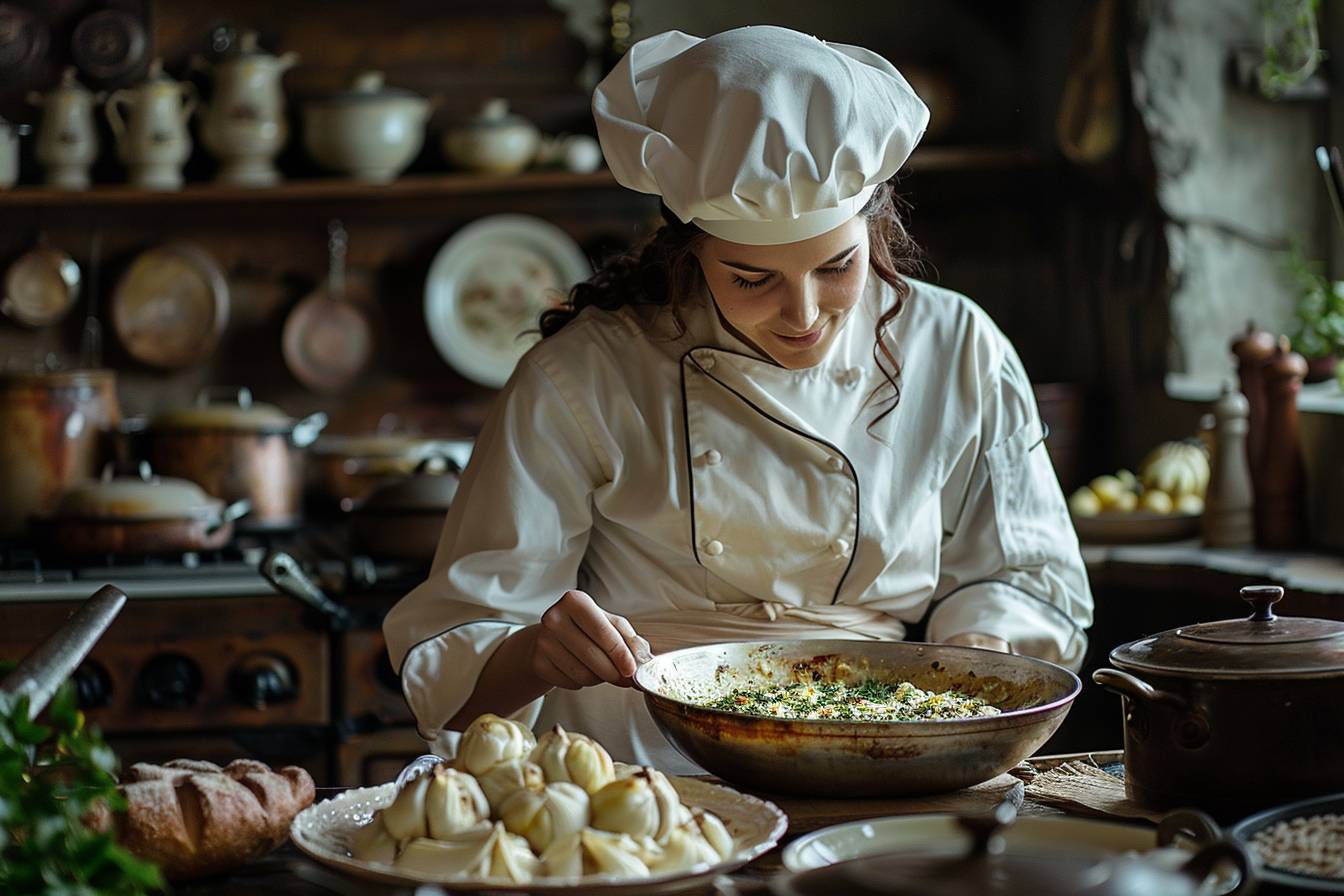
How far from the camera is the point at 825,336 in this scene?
72.4 inches

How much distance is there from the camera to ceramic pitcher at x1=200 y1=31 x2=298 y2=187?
12.4 feet

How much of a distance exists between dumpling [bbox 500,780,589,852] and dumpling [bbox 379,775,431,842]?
0.06 m

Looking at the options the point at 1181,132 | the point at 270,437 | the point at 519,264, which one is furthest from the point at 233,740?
the point at 1181,132

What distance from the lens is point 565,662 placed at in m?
1.55

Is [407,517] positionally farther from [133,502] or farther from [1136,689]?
[1136,689]

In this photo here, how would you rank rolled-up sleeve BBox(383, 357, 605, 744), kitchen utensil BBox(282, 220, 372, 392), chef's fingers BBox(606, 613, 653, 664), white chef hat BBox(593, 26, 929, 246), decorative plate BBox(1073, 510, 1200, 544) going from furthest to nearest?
kitchen utensil BBox(282, 220, 372, 392), decorative plate BBox(1073, 510, 1200, 544), rolled-up sleeve BBox(383, 357, 605, 744), white chef hat BBox(593, 26, 929, 246), chef's fingers BBox(606, 613, 653, 664)

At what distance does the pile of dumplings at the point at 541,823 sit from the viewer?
1.09 m

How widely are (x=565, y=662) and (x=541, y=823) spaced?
0.43m

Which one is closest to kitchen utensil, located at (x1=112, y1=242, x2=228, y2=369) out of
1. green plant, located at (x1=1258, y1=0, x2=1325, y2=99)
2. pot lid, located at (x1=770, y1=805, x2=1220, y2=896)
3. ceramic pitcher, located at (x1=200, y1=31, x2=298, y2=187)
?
ceramic pitcher, located at (x1=200, y1=31, x2=298, y2=187)

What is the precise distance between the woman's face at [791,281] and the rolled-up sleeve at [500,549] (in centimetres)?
26

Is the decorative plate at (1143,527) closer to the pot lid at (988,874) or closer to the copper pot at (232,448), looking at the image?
the copper pot at (232,448)

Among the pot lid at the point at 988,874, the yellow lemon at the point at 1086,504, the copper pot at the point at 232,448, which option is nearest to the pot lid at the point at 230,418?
the copper pot at the point at 232,448

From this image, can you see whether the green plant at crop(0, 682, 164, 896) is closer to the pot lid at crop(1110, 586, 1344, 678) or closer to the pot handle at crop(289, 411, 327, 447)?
the pot lid at crop(1110, 586, 1344, 678)

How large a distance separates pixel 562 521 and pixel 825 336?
371 millimetres
